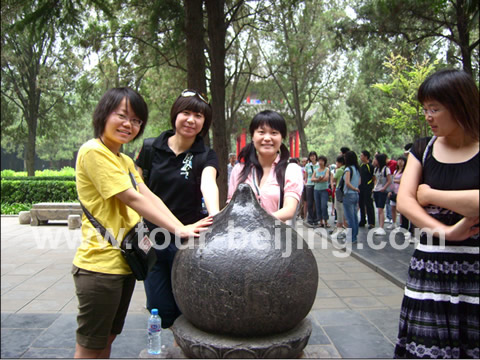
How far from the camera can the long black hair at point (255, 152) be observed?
2.60 meters

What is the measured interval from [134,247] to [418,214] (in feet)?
4.53

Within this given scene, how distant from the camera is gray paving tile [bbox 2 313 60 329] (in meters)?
4.05

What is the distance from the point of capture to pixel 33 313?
4.46 meters

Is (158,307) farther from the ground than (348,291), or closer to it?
farther from the ground

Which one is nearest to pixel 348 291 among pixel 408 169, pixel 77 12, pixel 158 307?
pixel 158 307

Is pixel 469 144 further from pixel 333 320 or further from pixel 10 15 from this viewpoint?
pixel 10 15

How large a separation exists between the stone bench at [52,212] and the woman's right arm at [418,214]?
984cm

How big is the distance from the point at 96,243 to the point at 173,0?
679cm

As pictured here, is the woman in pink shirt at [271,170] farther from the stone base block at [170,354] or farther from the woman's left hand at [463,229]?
the stone base block at [170,354]

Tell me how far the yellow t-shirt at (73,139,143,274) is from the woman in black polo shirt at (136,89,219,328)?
510 mm

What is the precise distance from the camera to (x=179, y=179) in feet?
8.82

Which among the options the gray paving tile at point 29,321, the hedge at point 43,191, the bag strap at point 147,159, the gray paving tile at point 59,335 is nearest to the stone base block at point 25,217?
the hedge at point 43,191

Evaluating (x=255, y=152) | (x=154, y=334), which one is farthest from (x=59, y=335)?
(x=255, y=152)

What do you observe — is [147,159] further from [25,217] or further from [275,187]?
[25,217]
